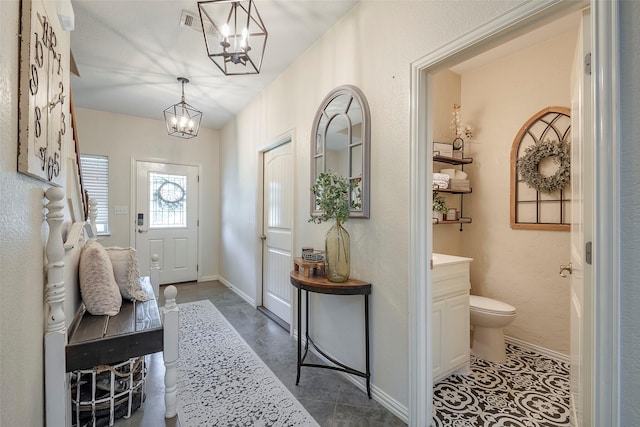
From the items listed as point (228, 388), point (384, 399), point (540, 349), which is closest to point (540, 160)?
point (540, 349)

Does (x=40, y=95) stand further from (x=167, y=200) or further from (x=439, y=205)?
(x=167, y=200)

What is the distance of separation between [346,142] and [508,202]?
1.82 m

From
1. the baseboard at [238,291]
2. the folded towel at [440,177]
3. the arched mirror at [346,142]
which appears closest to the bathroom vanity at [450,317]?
the arched mirror at [346,142]

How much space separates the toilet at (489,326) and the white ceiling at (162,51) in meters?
2.59

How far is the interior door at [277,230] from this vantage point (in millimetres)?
3107

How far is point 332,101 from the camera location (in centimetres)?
229

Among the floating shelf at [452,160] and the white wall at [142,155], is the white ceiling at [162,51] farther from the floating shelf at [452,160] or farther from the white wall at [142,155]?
the floating shelf at [452,160]

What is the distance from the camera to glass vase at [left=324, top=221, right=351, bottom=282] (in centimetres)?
201

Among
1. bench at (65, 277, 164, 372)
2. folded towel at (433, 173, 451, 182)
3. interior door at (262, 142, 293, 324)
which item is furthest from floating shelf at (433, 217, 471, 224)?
bench at (65, 277, 164, 372)

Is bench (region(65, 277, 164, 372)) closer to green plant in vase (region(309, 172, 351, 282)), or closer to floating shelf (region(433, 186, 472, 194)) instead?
green plant in vase (region(309, 172, 351, 282))

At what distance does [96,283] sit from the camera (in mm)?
1737

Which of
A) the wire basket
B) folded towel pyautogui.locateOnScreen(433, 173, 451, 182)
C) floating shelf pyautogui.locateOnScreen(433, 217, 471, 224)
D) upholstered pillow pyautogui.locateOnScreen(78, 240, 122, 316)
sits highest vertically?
folded towel pyautogui.locateOnScreen(433, 173, 451, 182)

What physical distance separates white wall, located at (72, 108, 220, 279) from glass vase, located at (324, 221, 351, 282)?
3.68 metres
